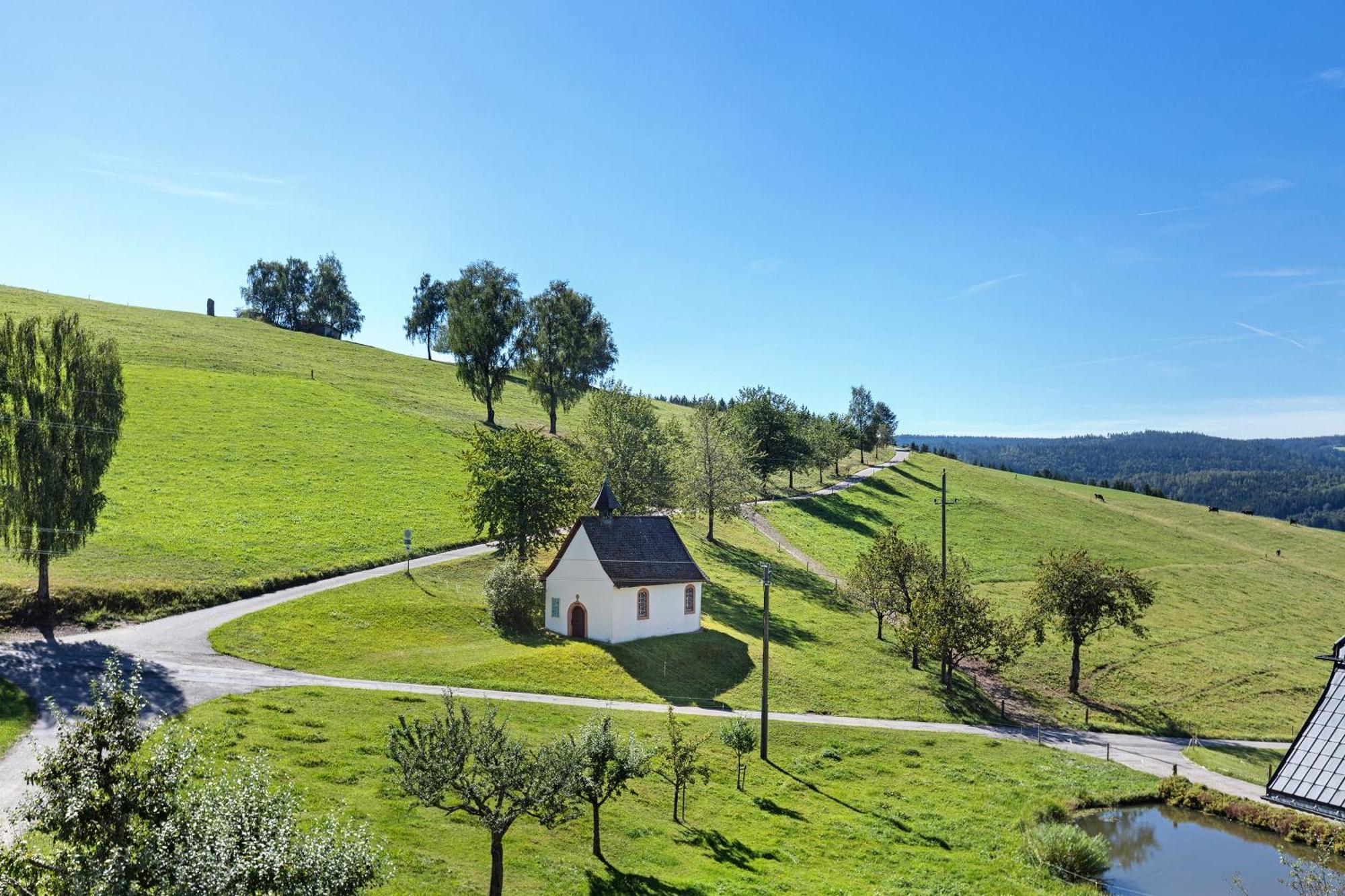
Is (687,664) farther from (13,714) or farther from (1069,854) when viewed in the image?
(13,714)

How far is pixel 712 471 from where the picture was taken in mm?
70312

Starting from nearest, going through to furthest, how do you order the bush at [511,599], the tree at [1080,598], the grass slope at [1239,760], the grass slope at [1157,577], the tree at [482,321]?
the grass slope at [1239,760], the bush at [511,599], the grass slope at [1157,577], the tree at [1080,598], the tree at [482,321]

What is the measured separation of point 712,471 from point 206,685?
46.1 meters

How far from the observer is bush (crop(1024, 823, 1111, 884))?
26297mm

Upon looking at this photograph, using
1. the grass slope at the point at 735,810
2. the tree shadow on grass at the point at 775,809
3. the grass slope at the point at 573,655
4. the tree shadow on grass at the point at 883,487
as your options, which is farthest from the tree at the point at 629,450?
→ the tree shadow on grass at the point at 883,487

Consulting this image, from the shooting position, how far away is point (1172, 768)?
36.7 m

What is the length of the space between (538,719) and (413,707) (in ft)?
16.8

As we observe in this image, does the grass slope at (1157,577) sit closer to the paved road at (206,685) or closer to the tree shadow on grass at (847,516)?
the tree shadow on grass at (847,516)

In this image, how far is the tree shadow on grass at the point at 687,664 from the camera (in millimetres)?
39969

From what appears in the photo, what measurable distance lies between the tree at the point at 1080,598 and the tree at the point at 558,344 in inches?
2163

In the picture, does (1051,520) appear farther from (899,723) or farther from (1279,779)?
(1279,779)

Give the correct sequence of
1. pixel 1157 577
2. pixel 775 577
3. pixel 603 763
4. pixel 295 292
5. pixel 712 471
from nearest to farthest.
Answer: pixel 603 763, pixel 775 577, pixel 712 471, pixel 1157 577, pixel 295 292

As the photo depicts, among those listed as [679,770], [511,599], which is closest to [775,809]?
[679,770]

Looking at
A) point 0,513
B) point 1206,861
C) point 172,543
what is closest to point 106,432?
point 0,513
